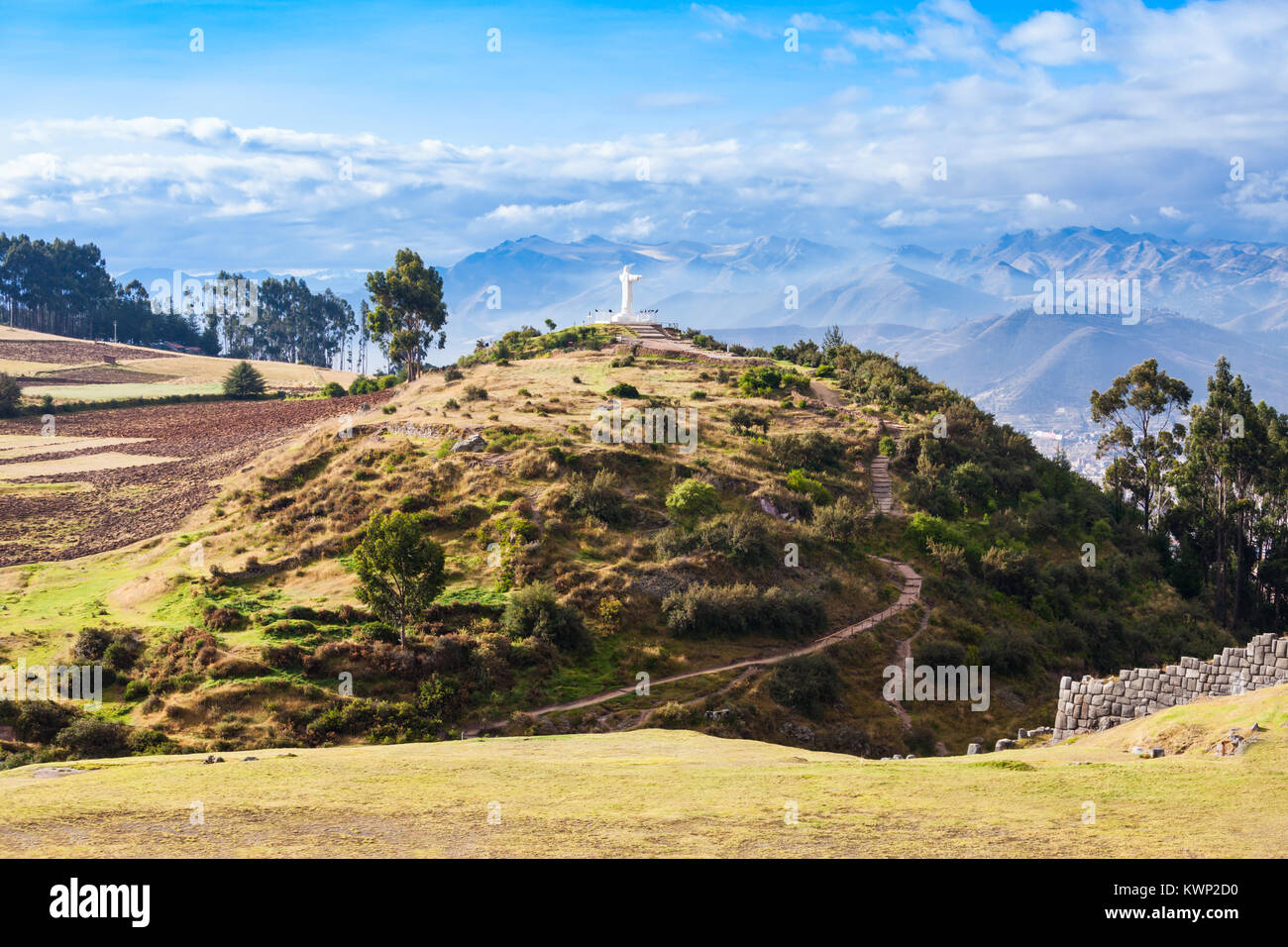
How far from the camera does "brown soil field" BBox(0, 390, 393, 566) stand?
1741 inches

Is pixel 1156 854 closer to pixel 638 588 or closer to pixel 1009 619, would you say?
pixel 638 588

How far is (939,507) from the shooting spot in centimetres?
4738

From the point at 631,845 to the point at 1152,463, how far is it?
6365cm

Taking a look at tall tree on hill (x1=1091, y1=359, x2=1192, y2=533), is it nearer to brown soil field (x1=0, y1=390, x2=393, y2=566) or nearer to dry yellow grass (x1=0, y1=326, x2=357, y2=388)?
brown soil field (x1=0, y1=390, x2=393, y2=566)

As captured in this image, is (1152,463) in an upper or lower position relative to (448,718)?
upper

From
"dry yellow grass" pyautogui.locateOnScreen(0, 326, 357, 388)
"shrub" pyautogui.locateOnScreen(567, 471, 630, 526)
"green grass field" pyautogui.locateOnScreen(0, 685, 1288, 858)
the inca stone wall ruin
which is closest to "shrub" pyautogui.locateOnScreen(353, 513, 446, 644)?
"shrub" pyautogui.locateOnScreen(567, 471, 630, 526)

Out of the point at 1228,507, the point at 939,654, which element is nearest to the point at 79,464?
the point at 939,654

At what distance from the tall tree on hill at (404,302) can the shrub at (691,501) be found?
4694 cm

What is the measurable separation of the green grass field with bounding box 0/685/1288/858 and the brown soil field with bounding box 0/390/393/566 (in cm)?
2995

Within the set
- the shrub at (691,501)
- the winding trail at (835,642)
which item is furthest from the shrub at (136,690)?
the shrub at (691,501)

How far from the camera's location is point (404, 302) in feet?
267

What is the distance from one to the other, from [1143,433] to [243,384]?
82.9m

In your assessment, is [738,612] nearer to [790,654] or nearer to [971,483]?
[790,654]
